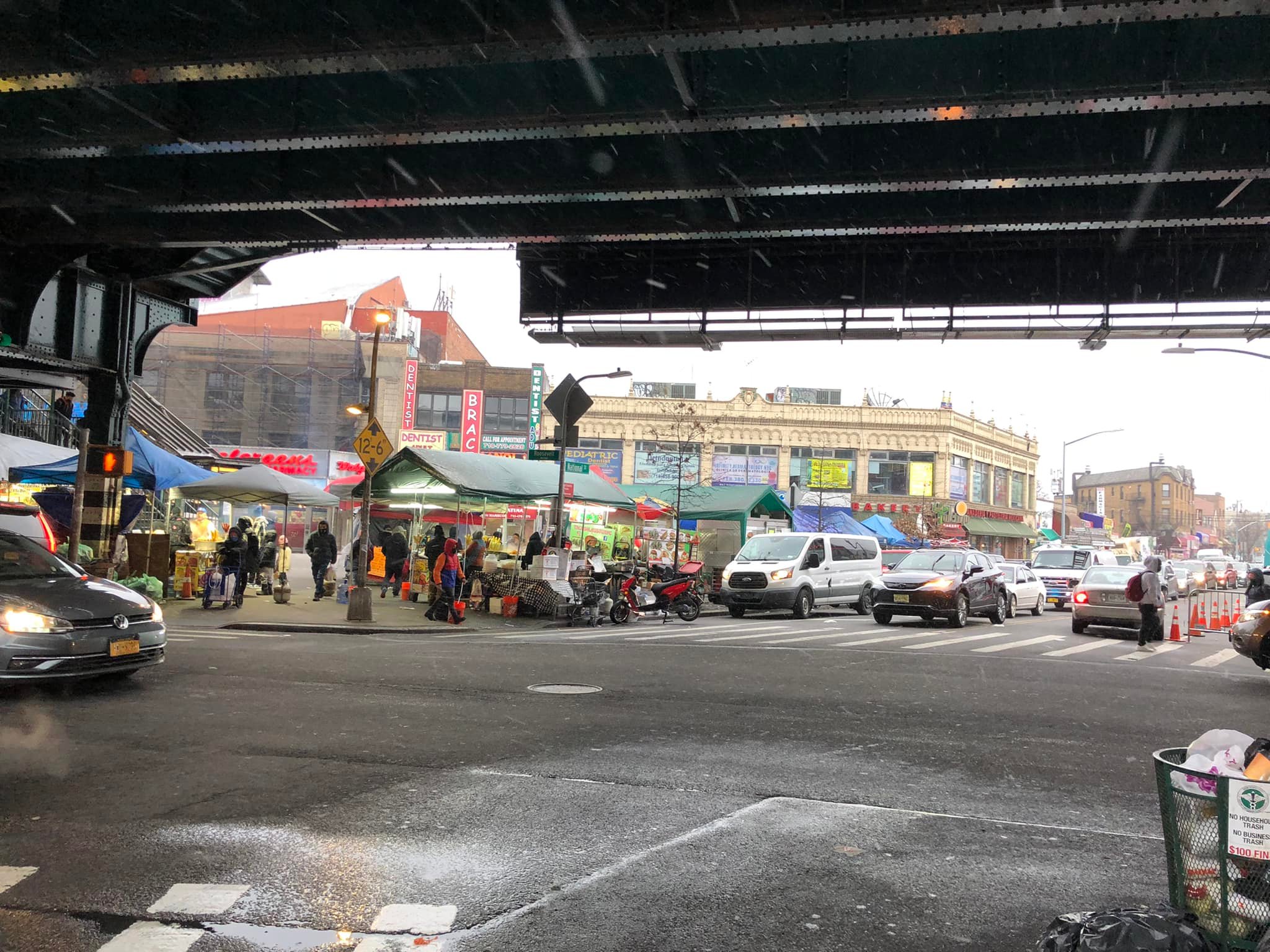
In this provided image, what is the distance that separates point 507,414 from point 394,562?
36.4m

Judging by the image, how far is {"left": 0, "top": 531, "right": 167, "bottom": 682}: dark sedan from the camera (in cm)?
872

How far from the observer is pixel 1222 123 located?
9523mm

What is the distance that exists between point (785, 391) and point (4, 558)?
206ft

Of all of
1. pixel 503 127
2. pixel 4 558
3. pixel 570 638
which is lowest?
pixel 570 638

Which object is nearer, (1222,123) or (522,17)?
(522,17)

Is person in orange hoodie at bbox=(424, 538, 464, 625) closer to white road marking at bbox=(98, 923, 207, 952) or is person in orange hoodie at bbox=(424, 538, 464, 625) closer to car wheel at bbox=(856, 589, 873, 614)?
car wheel at bbox=(856, 589, 873, 614)

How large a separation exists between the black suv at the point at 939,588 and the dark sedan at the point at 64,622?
16.3m

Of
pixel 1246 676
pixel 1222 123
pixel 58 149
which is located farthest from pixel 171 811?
pixel 1246 676

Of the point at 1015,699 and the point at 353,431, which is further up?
the point at 353,431

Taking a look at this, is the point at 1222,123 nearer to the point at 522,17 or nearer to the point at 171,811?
the point at 522,17

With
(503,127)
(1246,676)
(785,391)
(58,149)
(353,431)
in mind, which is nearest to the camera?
(503,127)

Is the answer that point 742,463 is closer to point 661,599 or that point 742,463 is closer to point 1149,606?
point 661,599

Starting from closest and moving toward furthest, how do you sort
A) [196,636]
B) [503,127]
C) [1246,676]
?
[503,127]
[1246,676]
[196,636]

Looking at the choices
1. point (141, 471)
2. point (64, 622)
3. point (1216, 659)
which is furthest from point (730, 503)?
point (64, 622)
